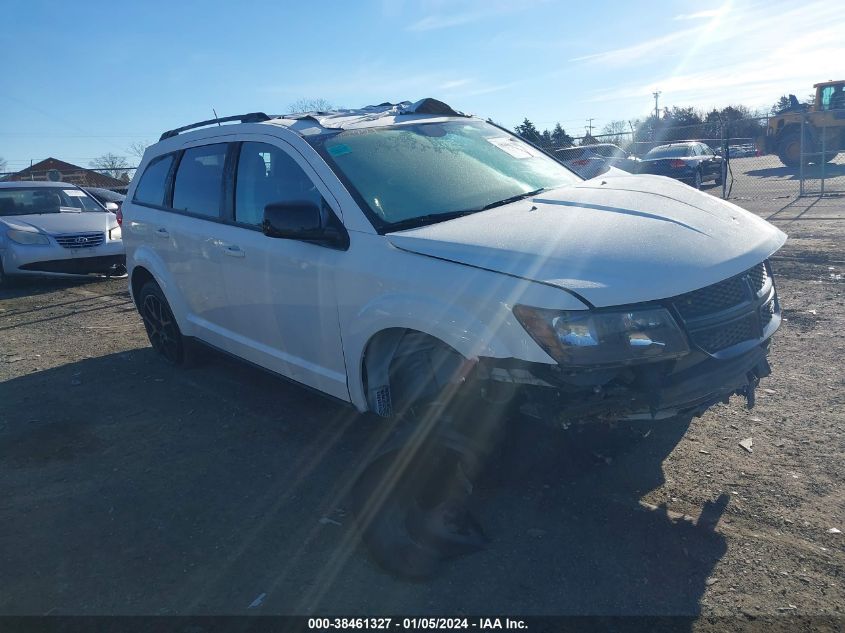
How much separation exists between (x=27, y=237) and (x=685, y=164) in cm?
1701

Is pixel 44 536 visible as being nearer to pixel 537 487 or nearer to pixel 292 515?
pixel 292 515

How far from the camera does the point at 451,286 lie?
122 inches

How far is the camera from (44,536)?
11.9ft

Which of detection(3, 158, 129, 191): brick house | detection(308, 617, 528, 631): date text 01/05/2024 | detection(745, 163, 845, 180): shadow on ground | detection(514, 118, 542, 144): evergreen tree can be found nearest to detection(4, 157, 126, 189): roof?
detection(3, 158, 129, 191): brick house

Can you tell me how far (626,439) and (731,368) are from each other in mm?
774

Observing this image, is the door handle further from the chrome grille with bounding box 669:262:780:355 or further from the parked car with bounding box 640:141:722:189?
the parked car with bounding box 640:141:722:189

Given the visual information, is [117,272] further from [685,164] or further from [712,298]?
[685,164]

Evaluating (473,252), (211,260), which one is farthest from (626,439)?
(211,260)

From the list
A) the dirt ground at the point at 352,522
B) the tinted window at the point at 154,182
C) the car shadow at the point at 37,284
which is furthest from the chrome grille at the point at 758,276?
the car shadow at the point at 37,284

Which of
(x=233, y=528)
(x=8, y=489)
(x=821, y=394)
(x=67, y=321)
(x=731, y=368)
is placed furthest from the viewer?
(x=67, y=321)

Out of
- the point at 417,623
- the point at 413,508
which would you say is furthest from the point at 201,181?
the point at 417,623

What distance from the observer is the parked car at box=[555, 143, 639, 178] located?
15273 millimetres

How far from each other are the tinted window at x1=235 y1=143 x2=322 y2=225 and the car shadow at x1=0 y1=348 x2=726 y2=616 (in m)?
1.45

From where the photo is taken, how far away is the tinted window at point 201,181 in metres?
4.89
